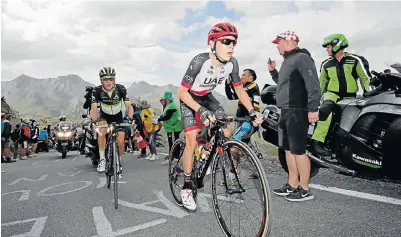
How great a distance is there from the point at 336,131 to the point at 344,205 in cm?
110

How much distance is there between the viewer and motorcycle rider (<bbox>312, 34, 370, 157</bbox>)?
5.52m

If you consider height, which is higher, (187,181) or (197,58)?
(197,58)

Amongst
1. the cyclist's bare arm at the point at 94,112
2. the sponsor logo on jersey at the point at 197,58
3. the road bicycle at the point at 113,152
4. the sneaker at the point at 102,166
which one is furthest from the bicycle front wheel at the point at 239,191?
the cyclist's bare arm at the point at 94,112

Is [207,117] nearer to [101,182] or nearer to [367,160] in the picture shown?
[367,160]

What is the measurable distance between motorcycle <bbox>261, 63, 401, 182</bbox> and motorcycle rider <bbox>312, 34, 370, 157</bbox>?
1.28ft

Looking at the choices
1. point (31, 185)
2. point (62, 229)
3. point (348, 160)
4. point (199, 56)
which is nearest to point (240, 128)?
point (348, 160)

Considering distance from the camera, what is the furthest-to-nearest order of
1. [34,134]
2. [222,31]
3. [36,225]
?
[34,134]
[36,225]
[222,31]

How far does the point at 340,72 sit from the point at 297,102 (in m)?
1.34

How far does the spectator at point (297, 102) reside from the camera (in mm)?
4637

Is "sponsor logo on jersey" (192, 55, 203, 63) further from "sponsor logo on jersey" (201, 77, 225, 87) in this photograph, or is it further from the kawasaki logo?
the kawasaki logo

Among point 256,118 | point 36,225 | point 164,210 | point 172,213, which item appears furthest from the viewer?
point 164,210

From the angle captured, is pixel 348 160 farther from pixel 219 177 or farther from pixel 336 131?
pixel 219 177

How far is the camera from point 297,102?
15.9 feet

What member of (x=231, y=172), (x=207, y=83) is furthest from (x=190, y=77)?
(x=231, y=172)
